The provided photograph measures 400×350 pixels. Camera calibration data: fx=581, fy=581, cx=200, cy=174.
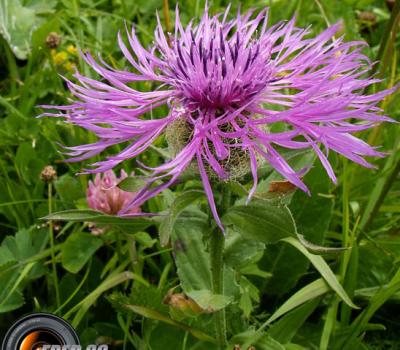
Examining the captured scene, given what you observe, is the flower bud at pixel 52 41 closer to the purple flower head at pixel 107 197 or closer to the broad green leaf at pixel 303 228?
the purple flower head at pixel 107 197

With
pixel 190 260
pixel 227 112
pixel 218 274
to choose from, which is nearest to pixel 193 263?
pixel 190 260

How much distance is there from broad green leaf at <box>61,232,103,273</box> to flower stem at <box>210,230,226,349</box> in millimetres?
374

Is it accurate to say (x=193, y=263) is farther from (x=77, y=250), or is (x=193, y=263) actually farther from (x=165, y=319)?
(x=77, y=250)

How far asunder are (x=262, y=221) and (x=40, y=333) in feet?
1.61

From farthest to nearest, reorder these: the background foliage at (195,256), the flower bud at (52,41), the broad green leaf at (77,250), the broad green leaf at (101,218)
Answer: the flower bud at (52,41), the broad green leaf at (77,250), the background foliage at (195,256), the broad green leaf at (101,218)

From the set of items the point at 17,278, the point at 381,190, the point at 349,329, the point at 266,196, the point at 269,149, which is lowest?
Result: the point at 349,329

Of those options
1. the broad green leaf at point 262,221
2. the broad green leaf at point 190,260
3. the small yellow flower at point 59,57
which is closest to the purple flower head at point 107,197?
the broad green leaf at point 190,260

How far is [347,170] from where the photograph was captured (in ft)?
5.16

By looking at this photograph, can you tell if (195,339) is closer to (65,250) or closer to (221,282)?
(221,282)

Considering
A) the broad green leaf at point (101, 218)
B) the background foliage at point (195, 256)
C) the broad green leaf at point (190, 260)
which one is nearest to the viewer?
the broad green leaf at point (101, 218)

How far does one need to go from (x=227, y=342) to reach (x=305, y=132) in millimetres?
546

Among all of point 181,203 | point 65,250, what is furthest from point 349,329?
point 65,250

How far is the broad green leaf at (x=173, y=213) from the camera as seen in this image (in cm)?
98

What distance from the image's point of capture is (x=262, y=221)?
43.1 inches
